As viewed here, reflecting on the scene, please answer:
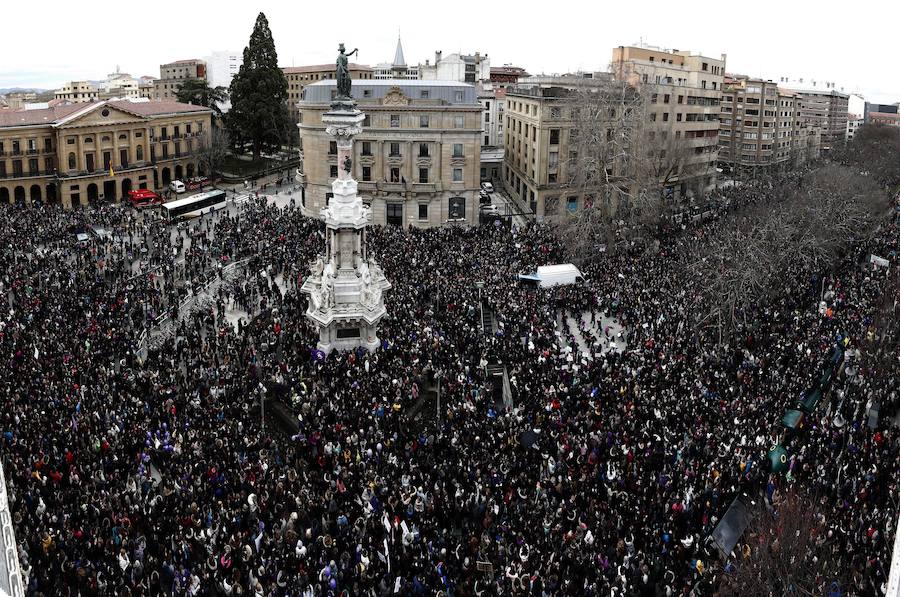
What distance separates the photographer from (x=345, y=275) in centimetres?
3497

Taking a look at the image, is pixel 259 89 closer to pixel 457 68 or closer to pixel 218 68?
pixel 457 68

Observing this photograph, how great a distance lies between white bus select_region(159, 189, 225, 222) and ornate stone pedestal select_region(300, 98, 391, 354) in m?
28.9

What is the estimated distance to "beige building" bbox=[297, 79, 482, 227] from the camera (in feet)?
197

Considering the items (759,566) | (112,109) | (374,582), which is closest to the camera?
(759,566)

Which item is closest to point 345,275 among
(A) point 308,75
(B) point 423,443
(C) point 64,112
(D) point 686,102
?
(B) point 423,443

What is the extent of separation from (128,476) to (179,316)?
16.3 meters

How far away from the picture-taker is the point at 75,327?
112 feet

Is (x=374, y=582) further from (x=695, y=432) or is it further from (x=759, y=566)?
(x=695, y=432)

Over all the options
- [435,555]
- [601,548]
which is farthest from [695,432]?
[435,555]

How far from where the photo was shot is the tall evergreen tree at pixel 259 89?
77.2m

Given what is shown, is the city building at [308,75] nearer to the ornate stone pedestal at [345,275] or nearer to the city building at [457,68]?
the city building at [457,68]

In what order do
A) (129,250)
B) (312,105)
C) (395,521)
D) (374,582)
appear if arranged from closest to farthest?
1. (374,582)
2. (395,521)
3. (129,250)
4. (312,105)

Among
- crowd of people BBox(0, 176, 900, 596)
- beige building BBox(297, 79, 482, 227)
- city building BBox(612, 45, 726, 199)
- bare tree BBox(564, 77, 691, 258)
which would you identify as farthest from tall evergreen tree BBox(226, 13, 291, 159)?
crowd of people BBox(0, 176, 900, 596)

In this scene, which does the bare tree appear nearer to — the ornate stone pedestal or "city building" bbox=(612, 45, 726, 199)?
"city building" bbox=(612, 45, 726, 199)
